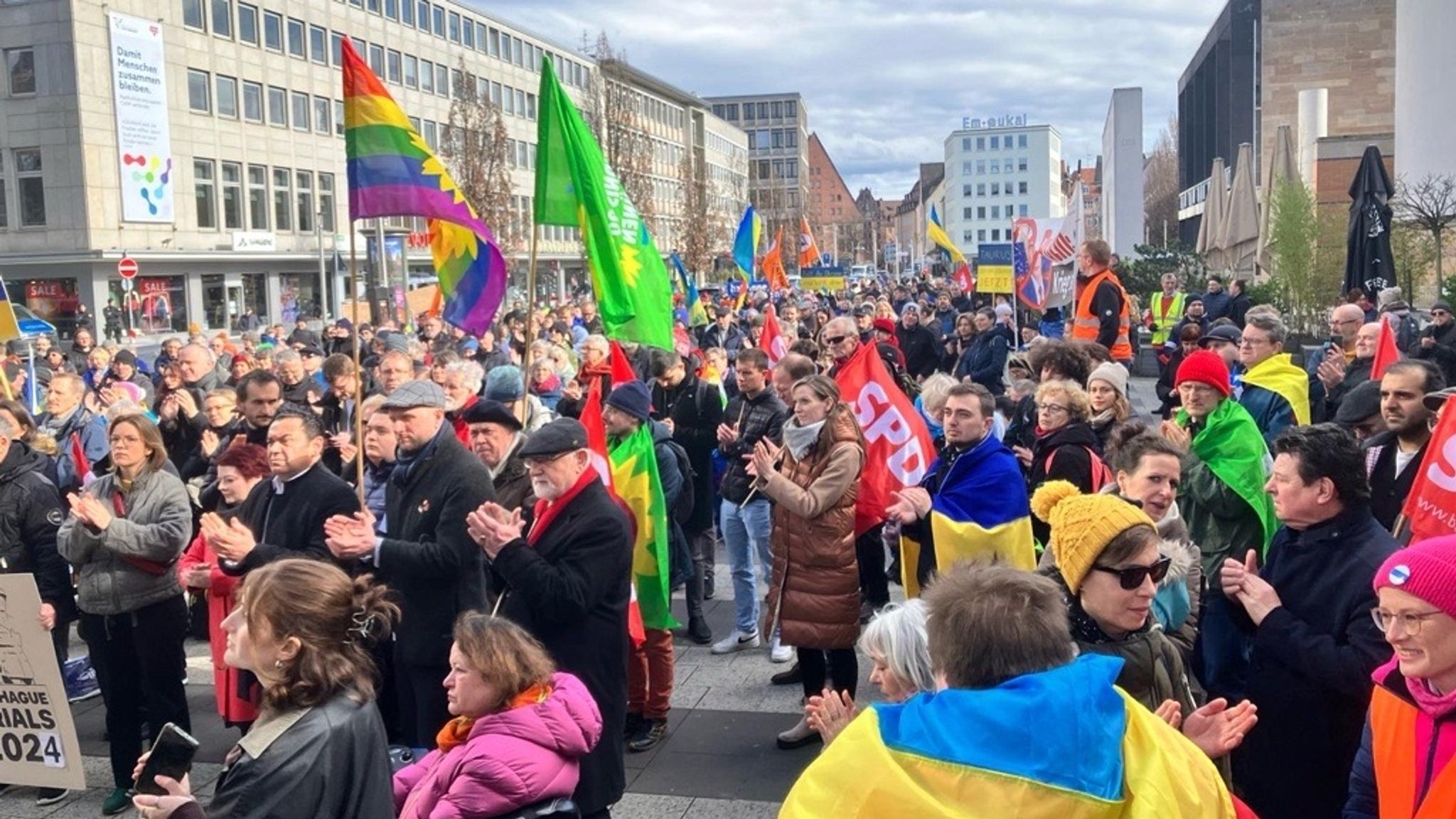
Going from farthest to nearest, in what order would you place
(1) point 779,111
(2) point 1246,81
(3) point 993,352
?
1. (1) point 779,111
2. (2) point 1246,81
3. (3) point 993,352

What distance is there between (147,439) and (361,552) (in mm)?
1672

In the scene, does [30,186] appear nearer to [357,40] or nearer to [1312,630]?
[357,40]

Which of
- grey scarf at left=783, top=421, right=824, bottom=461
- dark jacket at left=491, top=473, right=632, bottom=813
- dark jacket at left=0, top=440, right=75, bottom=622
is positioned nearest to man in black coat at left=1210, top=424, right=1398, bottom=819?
dark jacket at left=491, top=473, right=632, bottom=813

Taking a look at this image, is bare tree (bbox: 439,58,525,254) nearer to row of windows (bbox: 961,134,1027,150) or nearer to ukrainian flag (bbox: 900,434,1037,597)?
ukrainian flag (bbox: 900,434,1037,597)

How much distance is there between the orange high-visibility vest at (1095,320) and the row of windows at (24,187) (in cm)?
4196

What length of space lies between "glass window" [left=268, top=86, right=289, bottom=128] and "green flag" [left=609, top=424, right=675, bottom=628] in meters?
50.8

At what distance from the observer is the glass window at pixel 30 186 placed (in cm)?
4284

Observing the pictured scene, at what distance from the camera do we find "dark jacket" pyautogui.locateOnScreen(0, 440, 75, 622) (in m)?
6.03

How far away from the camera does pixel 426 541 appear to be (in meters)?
5.08

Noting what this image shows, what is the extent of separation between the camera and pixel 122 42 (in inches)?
1702

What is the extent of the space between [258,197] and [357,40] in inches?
454

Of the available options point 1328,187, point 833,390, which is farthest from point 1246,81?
point 833,390

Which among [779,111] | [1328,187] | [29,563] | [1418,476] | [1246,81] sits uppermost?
[779,111]

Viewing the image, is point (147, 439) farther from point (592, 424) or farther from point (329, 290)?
point (329, 290)
